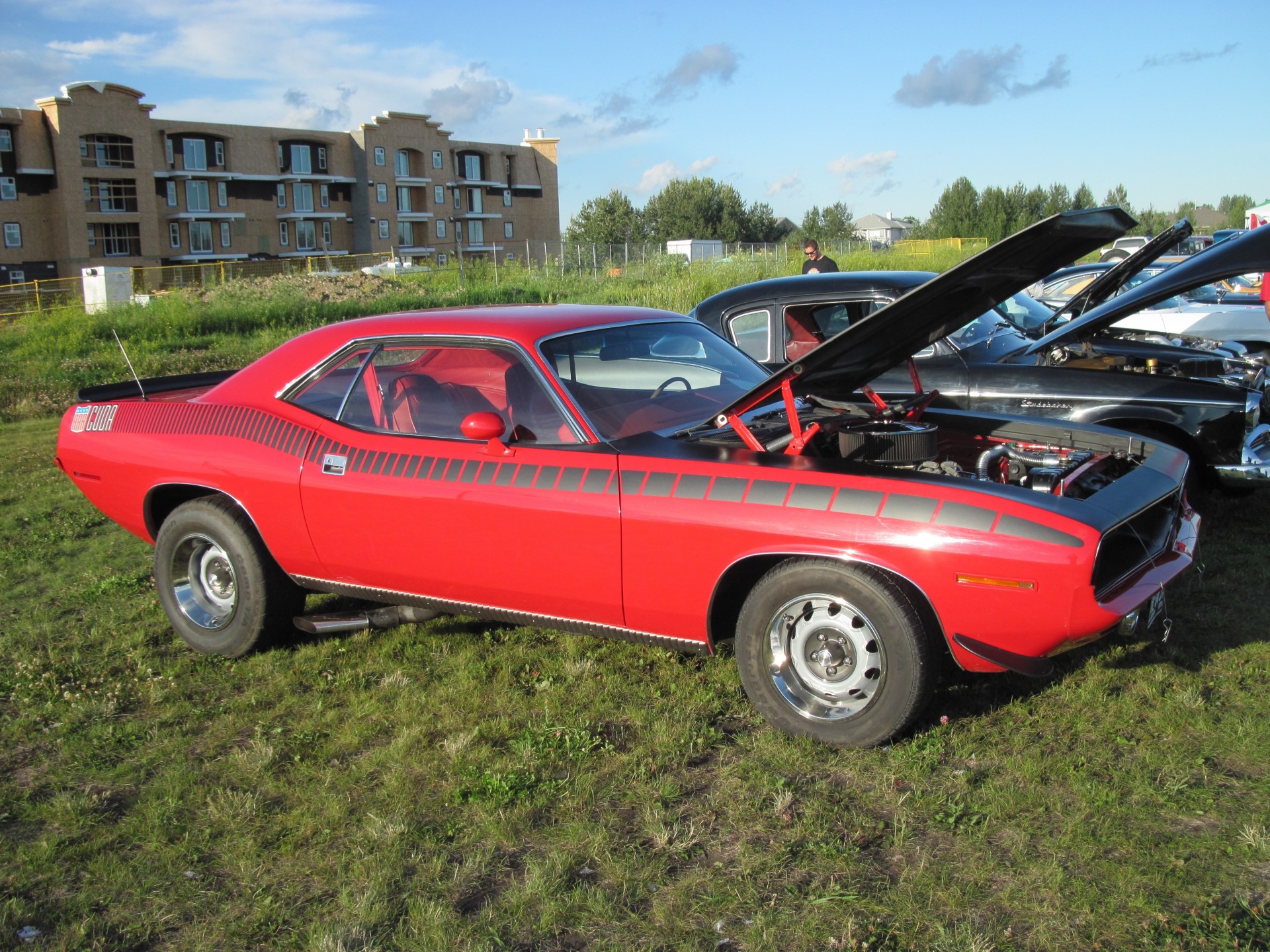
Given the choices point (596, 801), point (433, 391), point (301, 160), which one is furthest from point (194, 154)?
point (596, 801)

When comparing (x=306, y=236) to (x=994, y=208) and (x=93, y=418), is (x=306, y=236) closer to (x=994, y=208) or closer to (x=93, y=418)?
(x=994, y=208)

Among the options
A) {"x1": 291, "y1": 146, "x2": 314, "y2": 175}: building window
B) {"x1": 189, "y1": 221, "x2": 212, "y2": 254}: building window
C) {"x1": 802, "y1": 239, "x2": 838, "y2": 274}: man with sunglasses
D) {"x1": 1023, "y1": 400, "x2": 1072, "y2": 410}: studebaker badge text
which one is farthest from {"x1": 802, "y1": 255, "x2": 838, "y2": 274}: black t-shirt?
Answer: {"x1": 291, "y1": 146, "x2": 314, "y2": 175}: building window

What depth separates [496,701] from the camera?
4.42 metres

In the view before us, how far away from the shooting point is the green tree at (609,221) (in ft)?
277

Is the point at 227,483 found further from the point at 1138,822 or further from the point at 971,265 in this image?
the point at 1138,822

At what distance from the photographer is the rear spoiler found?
5.66m

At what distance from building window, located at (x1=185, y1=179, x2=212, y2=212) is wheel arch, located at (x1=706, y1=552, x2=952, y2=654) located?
7009 centimetres

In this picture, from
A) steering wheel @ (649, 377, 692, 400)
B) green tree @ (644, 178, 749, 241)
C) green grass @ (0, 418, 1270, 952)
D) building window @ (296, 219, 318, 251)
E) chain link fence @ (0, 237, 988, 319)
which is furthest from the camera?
green tree @ (644, 178, 749, 241)

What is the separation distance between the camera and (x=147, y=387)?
5898 mm

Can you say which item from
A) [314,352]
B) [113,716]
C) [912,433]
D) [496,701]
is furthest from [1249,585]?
[113,716]

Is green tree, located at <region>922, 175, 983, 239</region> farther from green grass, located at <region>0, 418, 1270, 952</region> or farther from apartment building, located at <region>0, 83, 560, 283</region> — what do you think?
green grass, located at <region>0, 418, 1270, 952</region>

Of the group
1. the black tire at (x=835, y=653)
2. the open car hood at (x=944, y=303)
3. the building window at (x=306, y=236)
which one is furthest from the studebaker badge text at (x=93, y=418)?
the building window at (x=306, y=236)

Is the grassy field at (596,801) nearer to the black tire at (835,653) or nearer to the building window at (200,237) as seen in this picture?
the black tire at (835,653)

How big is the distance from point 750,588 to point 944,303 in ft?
4.51
